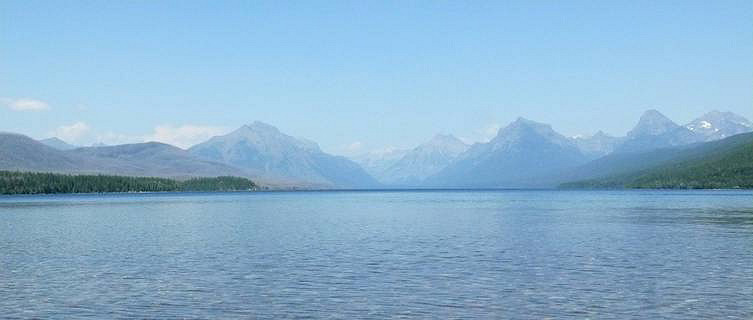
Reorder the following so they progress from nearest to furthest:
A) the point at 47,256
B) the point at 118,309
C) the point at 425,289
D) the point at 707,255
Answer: the point at 118,309 < the point at 425,289 < the point at 707,255 < the point at 47,256

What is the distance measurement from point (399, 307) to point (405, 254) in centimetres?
2410

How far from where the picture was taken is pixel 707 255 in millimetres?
57969

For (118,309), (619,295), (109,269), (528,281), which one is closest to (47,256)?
(109,269)

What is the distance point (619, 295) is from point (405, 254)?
24287mm

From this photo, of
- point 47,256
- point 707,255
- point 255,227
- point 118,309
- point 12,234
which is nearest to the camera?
point 118,309

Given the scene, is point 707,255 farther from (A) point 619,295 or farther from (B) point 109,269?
(B) point 109,269

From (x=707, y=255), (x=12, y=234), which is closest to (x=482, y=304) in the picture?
(x=707, y=255)

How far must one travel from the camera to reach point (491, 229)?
9125 cm

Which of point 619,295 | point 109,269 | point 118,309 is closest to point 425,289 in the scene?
point 619,295

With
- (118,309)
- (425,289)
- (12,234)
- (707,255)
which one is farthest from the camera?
(12,234)

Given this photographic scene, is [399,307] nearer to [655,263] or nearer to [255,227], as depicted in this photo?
[655,263]

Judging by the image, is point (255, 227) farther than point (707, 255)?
Yes

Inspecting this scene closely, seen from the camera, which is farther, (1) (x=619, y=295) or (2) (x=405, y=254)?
(2) (x=405, y=254)

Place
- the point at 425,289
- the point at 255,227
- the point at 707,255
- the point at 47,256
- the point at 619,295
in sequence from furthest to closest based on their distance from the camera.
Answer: the point at 255,227, the point at 47,256, the point at 707,255, the point at 425,289, the point at 619,295
